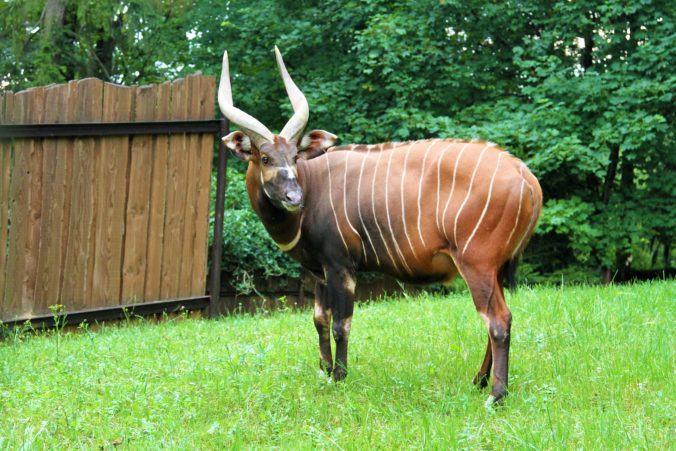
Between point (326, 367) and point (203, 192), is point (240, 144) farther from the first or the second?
point (203, 192)

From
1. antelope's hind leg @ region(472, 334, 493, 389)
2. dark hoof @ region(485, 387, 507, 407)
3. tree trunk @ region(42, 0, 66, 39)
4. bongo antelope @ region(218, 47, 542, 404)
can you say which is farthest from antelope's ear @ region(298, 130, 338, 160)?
tree trunk @ region(42, 0, 66, 39)

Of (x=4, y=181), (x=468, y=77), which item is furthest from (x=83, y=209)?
(x=468, y=77)

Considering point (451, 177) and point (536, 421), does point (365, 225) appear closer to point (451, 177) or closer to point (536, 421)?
point (451, 177)

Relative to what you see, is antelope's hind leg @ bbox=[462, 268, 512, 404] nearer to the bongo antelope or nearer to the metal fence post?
the bongo antelope

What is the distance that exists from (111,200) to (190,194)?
0.87 meters

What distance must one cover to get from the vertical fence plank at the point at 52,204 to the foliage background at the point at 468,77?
3.00 m

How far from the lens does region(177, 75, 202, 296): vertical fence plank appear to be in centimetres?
833

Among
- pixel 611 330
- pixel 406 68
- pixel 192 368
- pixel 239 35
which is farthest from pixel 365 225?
pixel 239 35

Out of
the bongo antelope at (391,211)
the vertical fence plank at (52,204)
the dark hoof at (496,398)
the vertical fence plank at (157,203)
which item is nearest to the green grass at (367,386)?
the dark hoof at (496,398)

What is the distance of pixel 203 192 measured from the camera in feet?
27.8

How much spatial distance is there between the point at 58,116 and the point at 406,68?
18.3 ft

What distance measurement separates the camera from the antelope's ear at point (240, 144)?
526cm

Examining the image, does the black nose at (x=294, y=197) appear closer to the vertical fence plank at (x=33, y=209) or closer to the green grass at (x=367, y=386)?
the green grass at (x=367, y=386)

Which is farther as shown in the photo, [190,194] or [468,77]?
[468,77]
